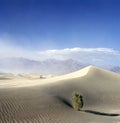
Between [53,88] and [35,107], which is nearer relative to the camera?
[35,107]

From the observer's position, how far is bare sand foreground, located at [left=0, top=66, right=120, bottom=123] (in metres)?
20.2

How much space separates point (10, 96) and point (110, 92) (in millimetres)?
15921

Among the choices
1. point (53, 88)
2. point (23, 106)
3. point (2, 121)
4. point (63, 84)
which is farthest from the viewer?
point (63, 84)

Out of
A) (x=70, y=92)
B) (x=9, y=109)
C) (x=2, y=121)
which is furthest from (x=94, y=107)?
(x=2, y=121)

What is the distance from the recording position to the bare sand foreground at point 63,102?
2017 centimetres

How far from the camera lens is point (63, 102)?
87.9 ft

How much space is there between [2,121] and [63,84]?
58.6 ft

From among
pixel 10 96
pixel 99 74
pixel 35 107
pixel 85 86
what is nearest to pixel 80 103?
pixel 35 107

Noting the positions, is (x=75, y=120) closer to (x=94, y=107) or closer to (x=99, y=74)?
(x=94, y=107)

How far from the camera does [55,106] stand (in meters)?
24.1

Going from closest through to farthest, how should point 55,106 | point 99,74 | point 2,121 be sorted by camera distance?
point 2,121 < point 55,106 < point 99,74

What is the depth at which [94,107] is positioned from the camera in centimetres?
2933

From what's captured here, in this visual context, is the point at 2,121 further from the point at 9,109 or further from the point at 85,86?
the point at 85,86

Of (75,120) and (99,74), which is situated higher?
(99,74)
